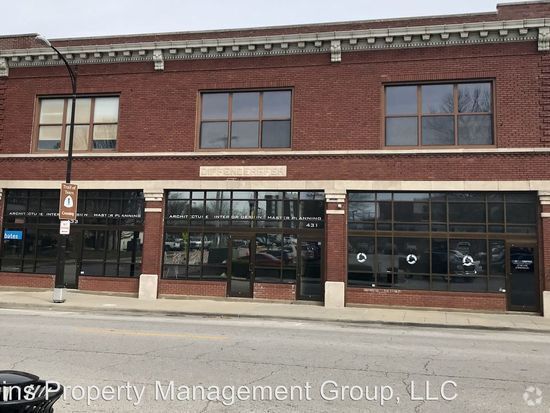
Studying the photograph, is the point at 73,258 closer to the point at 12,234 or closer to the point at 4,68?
the point at 12,234

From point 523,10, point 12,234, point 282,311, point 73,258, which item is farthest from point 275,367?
point 12,234

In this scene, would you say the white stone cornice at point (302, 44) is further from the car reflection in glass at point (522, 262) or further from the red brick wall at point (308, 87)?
the car reflection in glass at point (522, 262)

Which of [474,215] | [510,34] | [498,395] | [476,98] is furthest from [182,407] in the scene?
[510,34]

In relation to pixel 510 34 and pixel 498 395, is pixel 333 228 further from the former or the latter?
pixel 498 395

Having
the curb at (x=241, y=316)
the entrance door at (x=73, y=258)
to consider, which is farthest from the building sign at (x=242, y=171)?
the entrance door at (x=73, y=258)

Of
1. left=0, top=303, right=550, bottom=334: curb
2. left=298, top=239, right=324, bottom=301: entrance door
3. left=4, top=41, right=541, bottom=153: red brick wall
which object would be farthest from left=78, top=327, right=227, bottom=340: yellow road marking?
left=4, top=41, right=541, bottom=153: red brick wall

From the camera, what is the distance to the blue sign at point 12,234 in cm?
1894

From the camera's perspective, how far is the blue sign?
1894cm

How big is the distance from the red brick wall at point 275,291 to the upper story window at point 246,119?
4.99 metres

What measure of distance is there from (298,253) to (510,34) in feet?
32.9

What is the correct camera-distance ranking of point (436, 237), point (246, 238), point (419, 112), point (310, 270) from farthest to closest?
point (246, 238)
point (310, 270)
point (419, 112)
point (436, 237)

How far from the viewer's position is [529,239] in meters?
15.2

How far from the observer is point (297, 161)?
1689cm

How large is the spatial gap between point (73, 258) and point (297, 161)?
9436 mm
